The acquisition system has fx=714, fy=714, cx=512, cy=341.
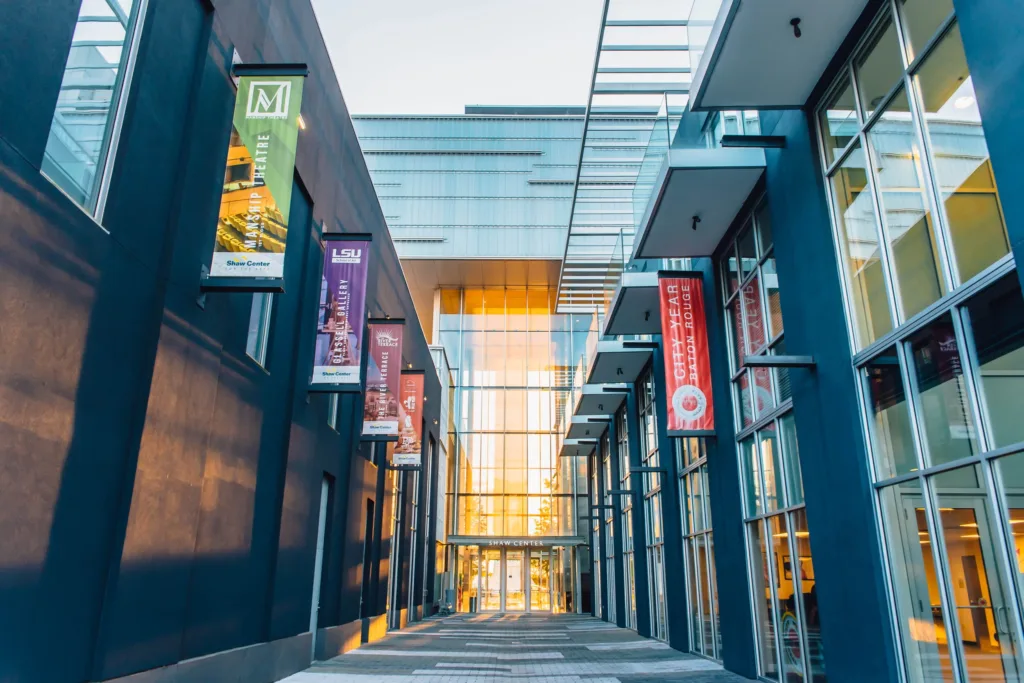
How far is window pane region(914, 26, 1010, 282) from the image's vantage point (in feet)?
18.5

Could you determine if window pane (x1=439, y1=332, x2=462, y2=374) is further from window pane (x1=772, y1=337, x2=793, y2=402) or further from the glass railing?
the glass railing

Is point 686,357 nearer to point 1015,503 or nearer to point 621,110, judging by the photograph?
point 621,110

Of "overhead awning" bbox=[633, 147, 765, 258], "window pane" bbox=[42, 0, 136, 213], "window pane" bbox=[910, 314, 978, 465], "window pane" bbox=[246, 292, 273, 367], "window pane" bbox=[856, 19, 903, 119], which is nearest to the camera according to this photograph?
"window pane" bbox=[910, 314, 978, 465]

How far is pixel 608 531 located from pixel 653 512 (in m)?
10.3

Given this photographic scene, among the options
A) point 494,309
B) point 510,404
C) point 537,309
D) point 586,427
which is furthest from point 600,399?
point 494,309

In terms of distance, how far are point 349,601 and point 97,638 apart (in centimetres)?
1006

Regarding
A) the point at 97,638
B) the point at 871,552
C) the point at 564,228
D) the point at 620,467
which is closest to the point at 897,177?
the point at 871,552

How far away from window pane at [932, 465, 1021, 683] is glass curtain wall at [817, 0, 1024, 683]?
16mm

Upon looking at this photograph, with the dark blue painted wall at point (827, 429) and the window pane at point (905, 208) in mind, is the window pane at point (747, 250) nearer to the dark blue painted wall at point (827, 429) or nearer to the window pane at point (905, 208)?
the dark blue painted wall at point (827, 429)

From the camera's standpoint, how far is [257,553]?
10.6 m

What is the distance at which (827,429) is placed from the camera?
27.1 feet

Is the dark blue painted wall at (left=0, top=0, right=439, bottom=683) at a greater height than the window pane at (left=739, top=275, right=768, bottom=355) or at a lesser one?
lesser

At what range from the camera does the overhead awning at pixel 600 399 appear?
21.8 m

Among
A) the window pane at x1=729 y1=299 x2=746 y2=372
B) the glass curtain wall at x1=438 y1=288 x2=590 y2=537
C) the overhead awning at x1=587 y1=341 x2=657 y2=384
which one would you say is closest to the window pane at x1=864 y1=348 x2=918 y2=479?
the window pane at x1=729 y1=299 x2=746 y2=372
